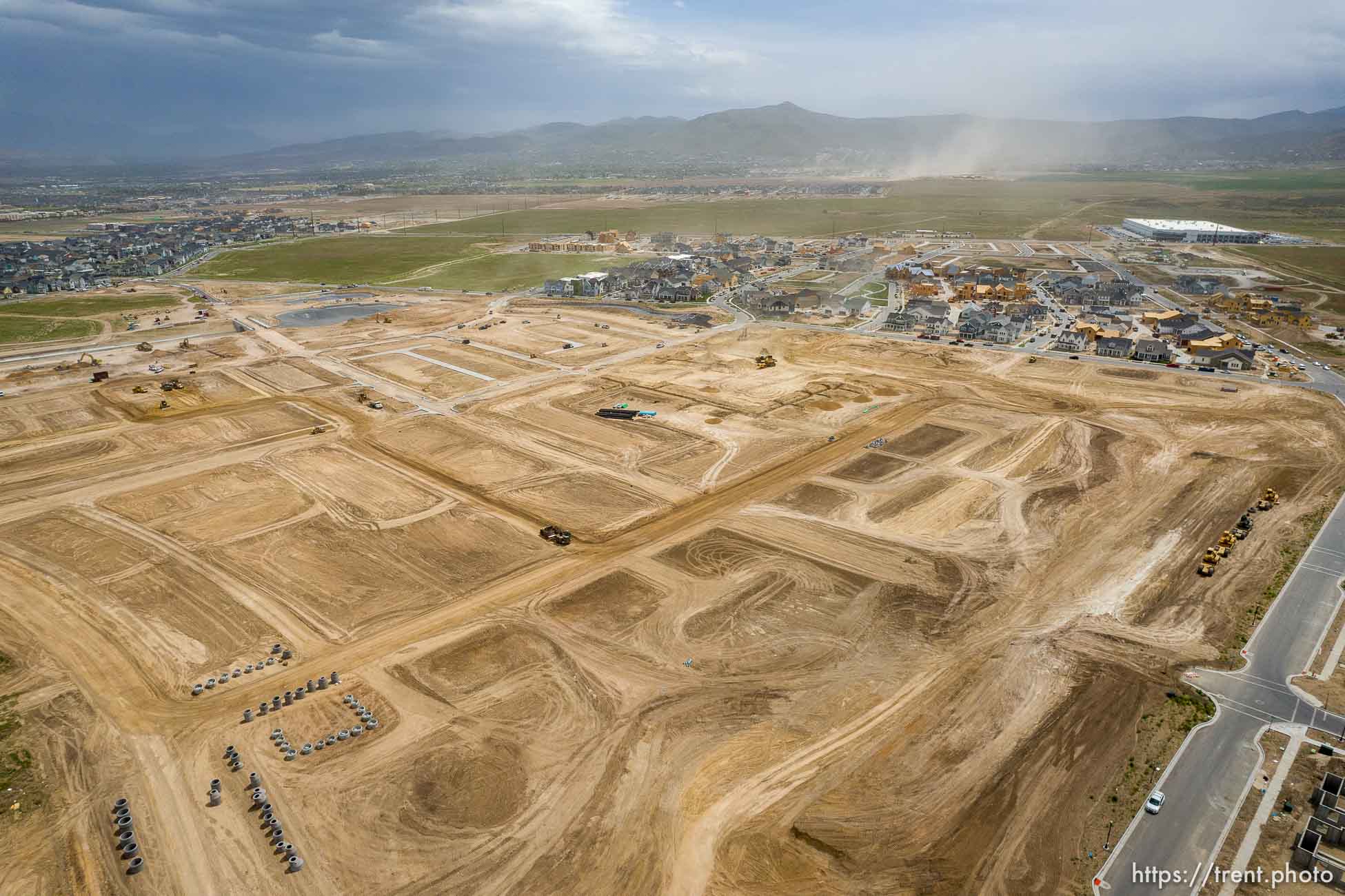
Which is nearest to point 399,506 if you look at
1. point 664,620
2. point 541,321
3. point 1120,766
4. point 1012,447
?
point 664,620

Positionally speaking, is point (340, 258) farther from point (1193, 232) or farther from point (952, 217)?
point (1193, 232)

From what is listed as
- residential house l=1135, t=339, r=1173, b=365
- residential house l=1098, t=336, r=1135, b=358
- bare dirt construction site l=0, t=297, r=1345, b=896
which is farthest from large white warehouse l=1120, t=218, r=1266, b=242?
bare dirt construction site l=0, t=297, r=1345, b=896

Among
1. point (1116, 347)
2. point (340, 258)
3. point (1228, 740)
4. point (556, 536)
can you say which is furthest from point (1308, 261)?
point (340, 258)

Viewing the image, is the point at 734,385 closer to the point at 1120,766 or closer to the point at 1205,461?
the point at 1205,461

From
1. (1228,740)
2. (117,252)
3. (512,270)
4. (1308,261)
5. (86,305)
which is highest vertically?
(1308,261)

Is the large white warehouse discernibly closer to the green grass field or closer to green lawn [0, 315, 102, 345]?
the green grass field
